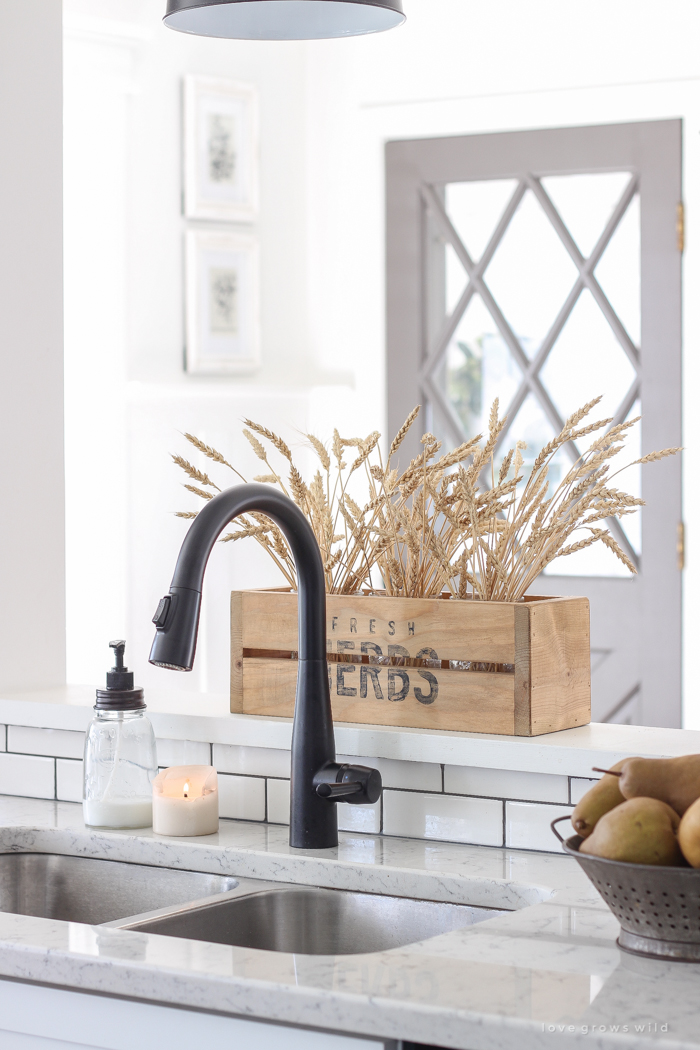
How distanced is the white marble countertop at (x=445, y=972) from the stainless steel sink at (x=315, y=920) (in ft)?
0.05

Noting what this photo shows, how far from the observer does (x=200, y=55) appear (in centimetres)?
377

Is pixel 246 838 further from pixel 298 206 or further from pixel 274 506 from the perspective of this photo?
pixel 298 206

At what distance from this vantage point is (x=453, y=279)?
3.98 meters

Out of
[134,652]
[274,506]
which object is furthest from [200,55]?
[274,506]

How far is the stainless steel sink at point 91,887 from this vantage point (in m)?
1.52

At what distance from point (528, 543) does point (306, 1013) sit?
66 centimetres

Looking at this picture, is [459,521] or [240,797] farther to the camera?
[240,797]

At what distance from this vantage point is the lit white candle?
157cm

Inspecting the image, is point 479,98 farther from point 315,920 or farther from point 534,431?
point 315,920

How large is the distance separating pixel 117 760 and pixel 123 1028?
0.52 meters

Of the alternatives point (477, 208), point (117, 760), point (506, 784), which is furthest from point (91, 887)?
point (477, 208)

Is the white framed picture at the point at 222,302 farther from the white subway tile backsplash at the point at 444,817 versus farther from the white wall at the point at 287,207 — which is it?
the white subway tile backsplash at the point at 444,817

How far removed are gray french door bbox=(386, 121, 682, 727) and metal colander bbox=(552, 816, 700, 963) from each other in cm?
260

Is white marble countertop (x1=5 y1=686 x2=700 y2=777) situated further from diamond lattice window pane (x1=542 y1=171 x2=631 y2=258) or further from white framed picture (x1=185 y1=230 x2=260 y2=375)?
diamond lattice window pane (x1=542 y1=171 x2=631 y2=258)
